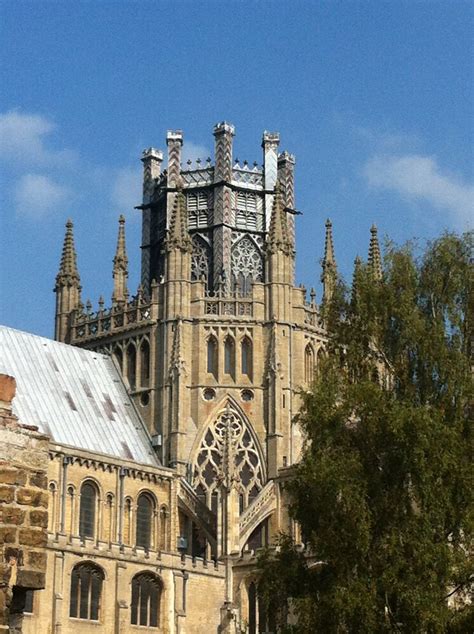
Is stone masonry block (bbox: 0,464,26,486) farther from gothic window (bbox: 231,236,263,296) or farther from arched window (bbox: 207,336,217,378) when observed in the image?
gothic window (bbox: 231,236,263,296)

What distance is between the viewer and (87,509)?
212 ft

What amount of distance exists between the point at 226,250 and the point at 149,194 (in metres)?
7.71

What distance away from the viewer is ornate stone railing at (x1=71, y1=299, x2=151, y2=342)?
2874 inches

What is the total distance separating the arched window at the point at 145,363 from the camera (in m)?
71.6

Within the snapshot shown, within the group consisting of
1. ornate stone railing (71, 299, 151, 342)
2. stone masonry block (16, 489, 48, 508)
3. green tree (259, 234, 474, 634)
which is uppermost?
ornate stone railing (71, 299, 151, 342)

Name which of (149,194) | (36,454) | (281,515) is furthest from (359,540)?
(149,194)

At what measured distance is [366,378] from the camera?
127 ft

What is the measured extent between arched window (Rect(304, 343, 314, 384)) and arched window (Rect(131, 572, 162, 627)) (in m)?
14.1

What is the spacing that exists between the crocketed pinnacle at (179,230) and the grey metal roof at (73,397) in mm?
7225

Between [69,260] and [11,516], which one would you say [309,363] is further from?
[11,516]

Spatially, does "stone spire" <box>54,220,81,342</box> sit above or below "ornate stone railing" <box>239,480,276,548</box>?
above

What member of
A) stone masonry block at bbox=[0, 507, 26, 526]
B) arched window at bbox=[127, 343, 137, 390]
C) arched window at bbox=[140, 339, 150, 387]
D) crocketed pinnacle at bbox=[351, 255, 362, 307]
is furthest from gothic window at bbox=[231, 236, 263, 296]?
stone masonry block at bbox=[0, 507, 26, 526]

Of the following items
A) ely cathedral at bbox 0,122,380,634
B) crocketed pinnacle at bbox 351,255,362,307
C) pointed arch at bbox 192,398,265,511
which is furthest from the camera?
pointed arch at bbox 192,398,265,511

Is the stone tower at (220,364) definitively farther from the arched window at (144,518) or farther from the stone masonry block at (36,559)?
the stone masonry block at (36,559)
